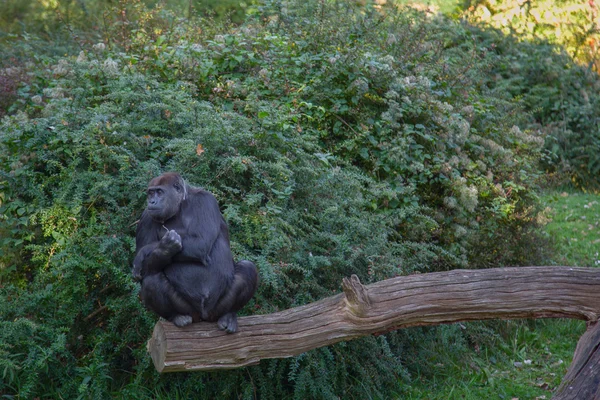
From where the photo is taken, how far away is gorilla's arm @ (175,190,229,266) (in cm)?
375

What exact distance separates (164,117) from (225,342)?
266 centimetres

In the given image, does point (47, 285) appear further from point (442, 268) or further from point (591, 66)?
point (591, 66)

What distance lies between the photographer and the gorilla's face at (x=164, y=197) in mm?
3689

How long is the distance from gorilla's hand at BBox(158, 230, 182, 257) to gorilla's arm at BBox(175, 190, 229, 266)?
15 cm

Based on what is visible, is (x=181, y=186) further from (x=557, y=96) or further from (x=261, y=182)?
(x=557, y=96)

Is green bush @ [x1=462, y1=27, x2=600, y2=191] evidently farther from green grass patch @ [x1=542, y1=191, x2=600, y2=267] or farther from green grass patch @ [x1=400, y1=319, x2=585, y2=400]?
green grass patch @ [x1=400, y1=319, x2=585, y2=400]

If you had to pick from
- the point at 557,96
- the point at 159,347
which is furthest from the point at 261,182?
the point at 557,96

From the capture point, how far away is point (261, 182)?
5293 mm

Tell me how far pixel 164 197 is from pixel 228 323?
75cm

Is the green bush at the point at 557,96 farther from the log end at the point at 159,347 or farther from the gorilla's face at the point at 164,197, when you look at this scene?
the log end at the point at 159,347

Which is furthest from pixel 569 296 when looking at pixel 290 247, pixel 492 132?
pixel 492 132

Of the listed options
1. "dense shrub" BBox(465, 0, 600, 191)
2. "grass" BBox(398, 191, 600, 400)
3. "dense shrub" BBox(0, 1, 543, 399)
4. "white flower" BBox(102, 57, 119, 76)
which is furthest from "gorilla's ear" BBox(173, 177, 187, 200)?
"dense shrub" BBox(465, 0, 600, 191)

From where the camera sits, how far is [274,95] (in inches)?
267

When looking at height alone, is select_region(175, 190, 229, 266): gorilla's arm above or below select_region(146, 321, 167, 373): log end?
above
